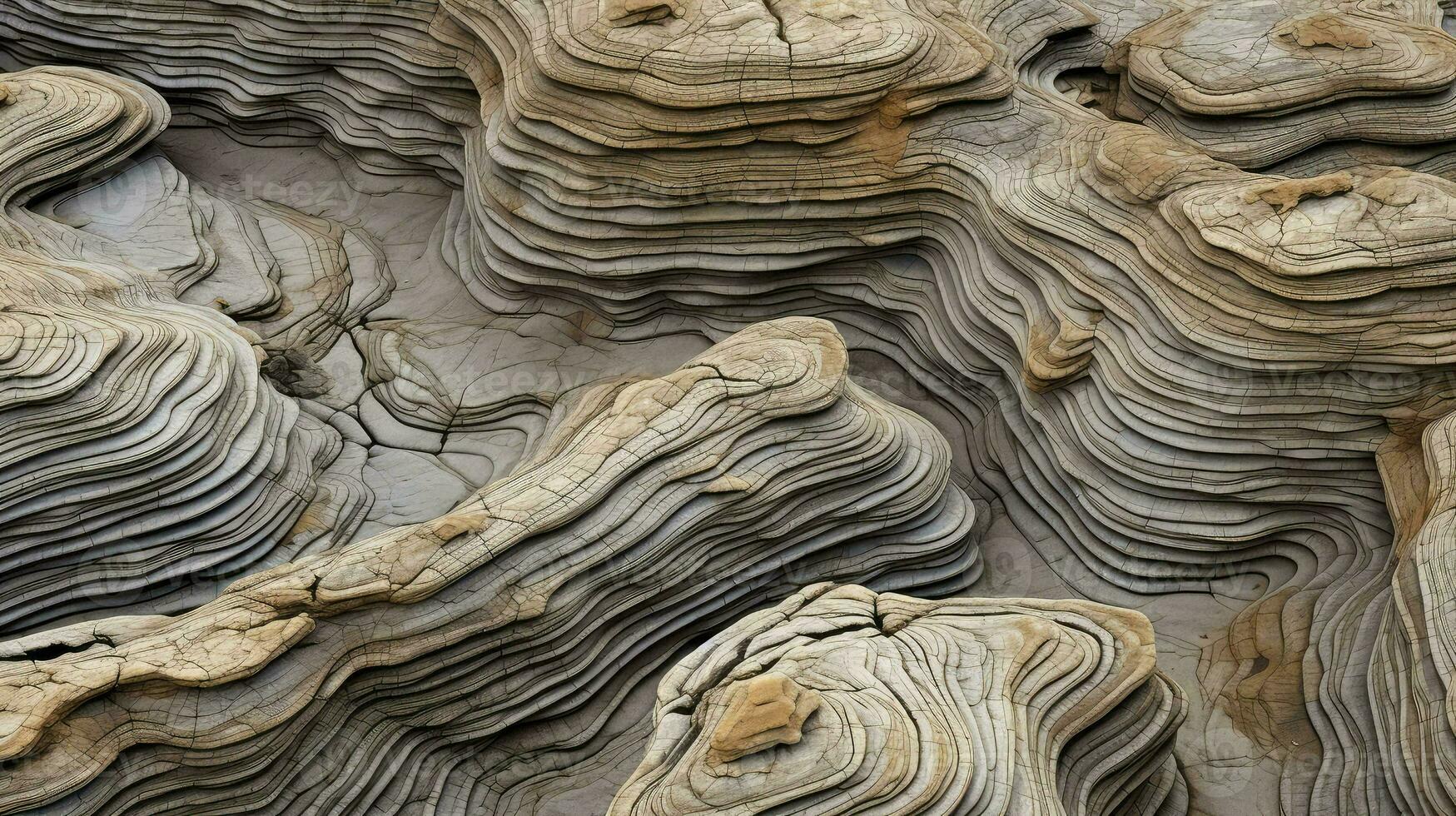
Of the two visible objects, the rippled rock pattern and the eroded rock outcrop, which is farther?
the rippled rock pattern

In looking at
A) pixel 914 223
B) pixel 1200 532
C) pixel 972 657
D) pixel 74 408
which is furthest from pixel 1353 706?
pixel 74 408

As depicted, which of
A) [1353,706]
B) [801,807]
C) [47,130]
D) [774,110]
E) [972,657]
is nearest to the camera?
[801,807]

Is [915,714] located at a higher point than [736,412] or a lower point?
lower

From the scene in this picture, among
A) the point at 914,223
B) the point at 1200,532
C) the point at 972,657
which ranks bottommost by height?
the point at 1200,532

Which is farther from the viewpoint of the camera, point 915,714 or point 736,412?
point 736,412

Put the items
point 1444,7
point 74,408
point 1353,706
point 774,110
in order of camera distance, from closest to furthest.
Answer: point 1353,706 → point 74,408 → point 774,110 → point 1444,7

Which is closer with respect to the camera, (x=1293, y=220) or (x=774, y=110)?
(x=1293, y=220)

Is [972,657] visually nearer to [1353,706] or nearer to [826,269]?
[1353,706]

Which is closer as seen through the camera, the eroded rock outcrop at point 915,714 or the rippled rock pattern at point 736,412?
the eroded rock outcrop at point 915,714
